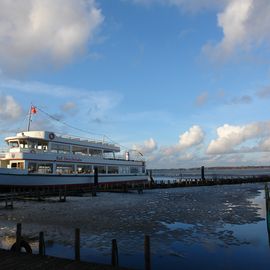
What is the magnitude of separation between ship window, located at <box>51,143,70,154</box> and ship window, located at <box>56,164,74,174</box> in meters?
2.05

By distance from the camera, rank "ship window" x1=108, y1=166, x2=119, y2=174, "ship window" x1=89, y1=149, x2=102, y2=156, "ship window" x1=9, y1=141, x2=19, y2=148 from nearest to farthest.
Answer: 1. "ship window" x1=9, y1=141, x2=19, y2=148
2. "ship window" x1=89, y1=149, x2=102, y2=156
3. "ship window" x1=108, y1=166, x2=119, y2=174

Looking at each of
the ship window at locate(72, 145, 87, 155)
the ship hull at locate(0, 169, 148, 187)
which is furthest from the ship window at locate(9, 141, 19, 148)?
the ship window at locate(72, 145, 87, 155)

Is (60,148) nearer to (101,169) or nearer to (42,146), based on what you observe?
(42,146)

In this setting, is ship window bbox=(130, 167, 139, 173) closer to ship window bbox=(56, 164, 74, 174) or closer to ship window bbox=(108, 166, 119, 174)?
ship window bbox=(108, 166, 119, 174)

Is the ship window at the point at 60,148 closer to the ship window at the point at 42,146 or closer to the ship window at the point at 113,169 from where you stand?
the ship window at the point at 42,146

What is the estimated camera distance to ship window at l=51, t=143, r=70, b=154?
1927 inches

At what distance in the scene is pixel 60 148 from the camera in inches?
1966

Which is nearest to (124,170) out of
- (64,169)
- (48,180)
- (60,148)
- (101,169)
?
(101,169)

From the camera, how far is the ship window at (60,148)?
48.9 metres

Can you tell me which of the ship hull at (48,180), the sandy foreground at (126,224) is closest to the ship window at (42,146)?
the ship hull at (48,180)

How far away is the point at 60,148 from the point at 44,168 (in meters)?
4.30

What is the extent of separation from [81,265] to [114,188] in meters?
42.9

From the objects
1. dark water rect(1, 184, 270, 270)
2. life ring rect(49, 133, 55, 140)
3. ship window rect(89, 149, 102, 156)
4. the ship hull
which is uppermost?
life ring rect(49, 133, 55, 140)

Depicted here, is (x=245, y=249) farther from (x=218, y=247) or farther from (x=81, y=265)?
(x=81, y=265)
